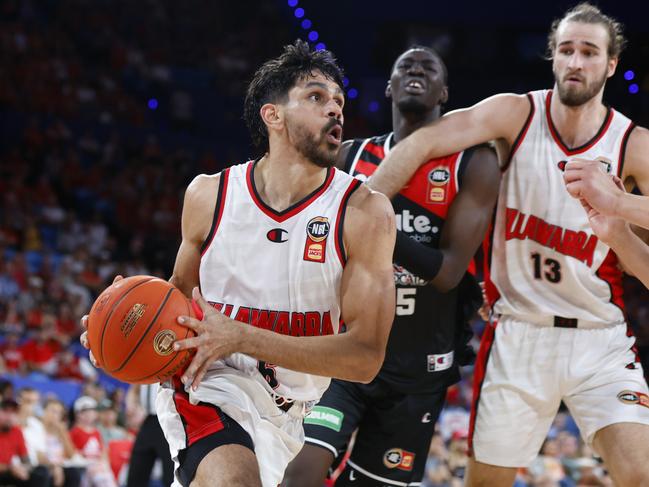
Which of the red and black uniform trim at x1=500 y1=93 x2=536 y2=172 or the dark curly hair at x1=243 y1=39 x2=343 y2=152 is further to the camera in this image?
the red and black uniform trim at x1=500 y1=93 x2=536 y2=172

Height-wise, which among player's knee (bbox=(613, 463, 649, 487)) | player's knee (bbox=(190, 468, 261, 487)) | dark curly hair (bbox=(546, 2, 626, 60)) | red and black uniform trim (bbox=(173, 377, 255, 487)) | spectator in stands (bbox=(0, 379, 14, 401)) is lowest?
spectator in stands (bbox=(0, 379, 14, 401))

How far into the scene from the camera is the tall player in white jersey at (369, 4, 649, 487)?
14.4ft

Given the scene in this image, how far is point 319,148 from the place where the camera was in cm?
379

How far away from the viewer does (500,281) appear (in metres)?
4.61

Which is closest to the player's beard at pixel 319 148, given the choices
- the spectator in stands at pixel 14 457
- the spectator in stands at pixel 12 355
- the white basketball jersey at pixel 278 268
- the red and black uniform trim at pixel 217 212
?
the white basketball jersey at pixel 278 268

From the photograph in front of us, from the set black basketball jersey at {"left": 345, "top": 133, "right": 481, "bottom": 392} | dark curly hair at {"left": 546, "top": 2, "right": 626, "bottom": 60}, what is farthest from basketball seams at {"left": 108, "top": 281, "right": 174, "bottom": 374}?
dark curly hair at {"left": 546, "top": 2, "right": 626, "bottom": 60}

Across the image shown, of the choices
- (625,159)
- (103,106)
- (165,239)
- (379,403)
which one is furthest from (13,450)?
(103,106)

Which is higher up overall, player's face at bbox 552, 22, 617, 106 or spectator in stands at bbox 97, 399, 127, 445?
player's face at bbox 552, 22, 617, 106

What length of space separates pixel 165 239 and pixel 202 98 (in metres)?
4.81

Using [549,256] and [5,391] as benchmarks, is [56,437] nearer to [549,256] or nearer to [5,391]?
[5,391]

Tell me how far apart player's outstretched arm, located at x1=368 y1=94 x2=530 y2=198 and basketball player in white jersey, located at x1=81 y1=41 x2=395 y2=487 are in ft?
2.36

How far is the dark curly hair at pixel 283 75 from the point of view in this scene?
3.95 meters

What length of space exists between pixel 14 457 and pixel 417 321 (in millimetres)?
4588

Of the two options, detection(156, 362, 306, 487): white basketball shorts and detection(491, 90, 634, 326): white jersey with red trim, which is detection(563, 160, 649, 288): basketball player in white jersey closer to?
detection(491, 90, 634, 326): white jersey with red trim
